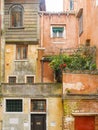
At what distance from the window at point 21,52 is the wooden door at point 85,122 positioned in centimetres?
938

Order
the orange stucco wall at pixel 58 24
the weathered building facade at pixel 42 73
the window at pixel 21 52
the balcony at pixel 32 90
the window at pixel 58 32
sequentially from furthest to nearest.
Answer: the window at pixel 58 32, the orange stucco wall at pixel 58 24, the window at pixel 21 52, the balcony at pixel 32 90, the weathered building facade at pixel 42 73

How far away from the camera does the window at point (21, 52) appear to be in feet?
119

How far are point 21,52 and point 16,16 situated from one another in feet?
9.86

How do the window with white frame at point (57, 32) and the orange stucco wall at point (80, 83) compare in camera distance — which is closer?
the orange stucco wall at point (80, 83)

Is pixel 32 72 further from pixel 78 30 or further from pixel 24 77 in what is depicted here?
pixel 78 30

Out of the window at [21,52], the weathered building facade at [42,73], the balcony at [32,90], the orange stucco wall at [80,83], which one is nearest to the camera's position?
the weathered building facade at [42,73]

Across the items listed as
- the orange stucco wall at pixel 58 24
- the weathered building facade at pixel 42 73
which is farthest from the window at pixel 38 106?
the orange stucco wall at pixel 58 24

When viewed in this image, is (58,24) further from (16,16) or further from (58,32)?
(16,16)

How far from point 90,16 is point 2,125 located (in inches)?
399

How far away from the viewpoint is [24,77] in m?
35.8

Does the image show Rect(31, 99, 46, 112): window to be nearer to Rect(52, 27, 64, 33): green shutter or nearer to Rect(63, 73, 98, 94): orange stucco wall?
Rect(63, 73, 98, 94): orange stucco wall

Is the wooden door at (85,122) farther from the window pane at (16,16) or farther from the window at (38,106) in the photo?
the window pane at (16,16)

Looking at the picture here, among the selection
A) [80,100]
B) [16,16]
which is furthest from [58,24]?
[80,100]

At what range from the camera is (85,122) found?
2873 cm
